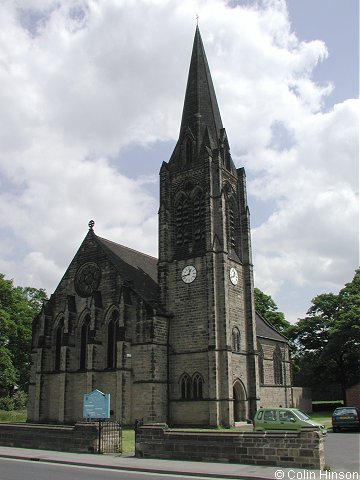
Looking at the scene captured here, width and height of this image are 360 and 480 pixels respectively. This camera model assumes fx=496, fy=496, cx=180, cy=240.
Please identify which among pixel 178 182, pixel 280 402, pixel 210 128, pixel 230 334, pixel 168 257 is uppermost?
pixel 210 128

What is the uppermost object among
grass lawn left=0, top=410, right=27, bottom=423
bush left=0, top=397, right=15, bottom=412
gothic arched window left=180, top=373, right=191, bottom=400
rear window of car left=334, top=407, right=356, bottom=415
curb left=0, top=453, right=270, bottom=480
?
gothic arched window left=180, top=373, right=191, bottom=400

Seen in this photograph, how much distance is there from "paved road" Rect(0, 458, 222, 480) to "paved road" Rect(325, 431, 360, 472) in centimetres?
425

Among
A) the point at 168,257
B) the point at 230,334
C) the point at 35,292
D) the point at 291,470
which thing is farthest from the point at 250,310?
the point at 35,292

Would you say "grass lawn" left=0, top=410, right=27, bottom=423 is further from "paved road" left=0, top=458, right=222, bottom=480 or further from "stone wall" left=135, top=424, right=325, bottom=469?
"stone wall" left=135, top=424, right=325, bottom=469

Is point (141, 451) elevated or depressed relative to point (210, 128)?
depressed

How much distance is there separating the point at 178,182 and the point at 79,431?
23661 millimetres

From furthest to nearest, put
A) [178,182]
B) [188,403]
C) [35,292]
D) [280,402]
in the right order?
[35,292], [280,402], [178,182], [188,403]

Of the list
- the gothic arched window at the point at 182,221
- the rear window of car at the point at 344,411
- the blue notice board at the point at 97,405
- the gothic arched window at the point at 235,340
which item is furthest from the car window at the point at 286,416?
the gothic arched window at the point at 182,221

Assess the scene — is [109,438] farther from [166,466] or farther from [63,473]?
[63,473]

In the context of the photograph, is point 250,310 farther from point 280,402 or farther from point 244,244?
point 280,402

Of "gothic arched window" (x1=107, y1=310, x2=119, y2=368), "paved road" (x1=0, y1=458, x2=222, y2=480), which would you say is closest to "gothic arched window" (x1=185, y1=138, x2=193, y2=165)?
"gothic arched window" (x1=107, y1=310, x2=119, y2=368)

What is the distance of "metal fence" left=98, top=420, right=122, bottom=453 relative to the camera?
17.9m

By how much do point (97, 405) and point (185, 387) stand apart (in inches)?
612

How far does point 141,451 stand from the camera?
665 inches
